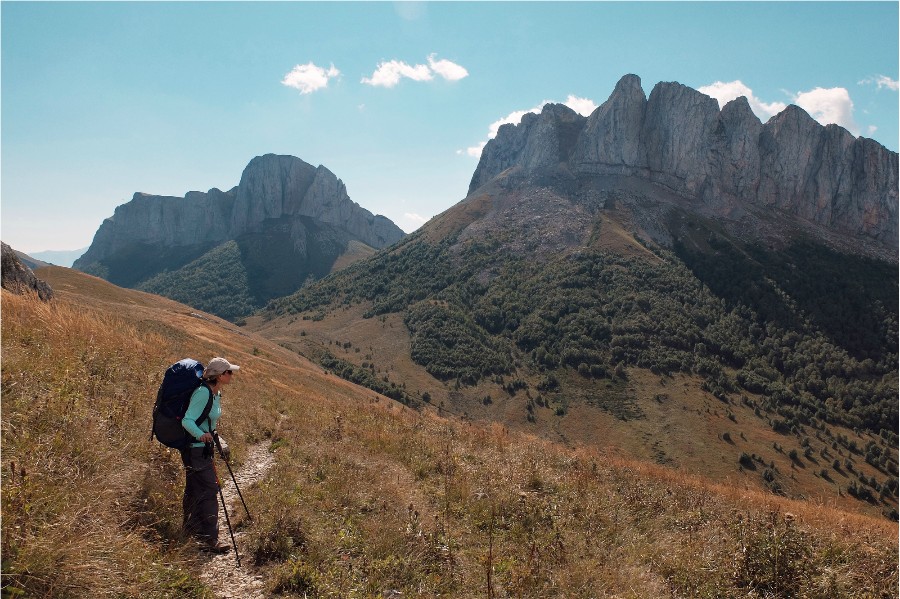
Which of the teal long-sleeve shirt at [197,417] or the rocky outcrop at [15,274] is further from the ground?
the rocky outcrop at [15,274]

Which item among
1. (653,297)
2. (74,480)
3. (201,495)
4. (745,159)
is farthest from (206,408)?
(745,159)

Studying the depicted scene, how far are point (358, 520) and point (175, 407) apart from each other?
118 inches

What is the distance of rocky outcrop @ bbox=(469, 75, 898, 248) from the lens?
142m

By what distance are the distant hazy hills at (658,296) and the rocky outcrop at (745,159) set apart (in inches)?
21.8

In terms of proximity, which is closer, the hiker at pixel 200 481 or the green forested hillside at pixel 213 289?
the hiker at pixel 200 481

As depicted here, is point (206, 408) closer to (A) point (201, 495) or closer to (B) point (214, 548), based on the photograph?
(A) point (201, 495)

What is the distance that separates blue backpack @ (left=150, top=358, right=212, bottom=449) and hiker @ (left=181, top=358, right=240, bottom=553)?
0.30 ft

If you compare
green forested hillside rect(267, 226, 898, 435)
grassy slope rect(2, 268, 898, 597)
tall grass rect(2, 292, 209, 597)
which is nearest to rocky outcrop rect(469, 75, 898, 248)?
green forested hillside rect(267, 226, 898, 435)

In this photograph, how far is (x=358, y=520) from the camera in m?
6.38

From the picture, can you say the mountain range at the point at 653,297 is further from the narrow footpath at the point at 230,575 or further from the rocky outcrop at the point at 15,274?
the narrow footpath at the point at 230,575

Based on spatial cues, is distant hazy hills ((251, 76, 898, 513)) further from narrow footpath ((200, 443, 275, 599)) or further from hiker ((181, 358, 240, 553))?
hiker ((181, 358, 240, 553))

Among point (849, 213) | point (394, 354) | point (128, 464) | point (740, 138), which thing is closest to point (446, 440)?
point (128, 464)

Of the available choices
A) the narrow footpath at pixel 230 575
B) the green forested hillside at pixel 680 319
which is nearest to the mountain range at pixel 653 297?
the green forested hillside at pixel 680 319

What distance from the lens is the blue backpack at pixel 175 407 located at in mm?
5508
